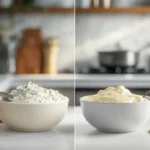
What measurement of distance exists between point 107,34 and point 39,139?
278 centimetres

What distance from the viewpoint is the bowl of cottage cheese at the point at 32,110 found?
111 centimetres

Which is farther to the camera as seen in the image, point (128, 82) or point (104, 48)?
point (104, 48)

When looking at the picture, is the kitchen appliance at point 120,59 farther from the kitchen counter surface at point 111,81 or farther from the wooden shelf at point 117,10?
the wooden shelf at point 117,10

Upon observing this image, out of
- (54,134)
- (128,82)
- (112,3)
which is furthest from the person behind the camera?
(112,3)

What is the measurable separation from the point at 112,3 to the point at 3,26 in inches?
38.6

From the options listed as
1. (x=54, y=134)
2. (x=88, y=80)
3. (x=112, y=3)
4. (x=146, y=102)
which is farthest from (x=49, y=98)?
(x=112, y=3)

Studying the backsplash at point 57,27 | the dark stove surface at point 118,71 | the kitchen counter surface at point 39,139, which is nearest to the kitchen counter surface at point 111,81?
the dark stove surface at point 118,71

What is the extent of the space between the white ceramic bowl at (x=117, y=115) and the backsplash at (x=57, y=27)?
8.57ft

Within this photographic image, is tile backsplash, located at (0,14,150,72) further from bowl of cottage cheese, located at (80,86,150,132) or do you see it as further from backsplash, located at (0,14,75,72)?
bowl of cottage cheese, located at (80,86,150,132)

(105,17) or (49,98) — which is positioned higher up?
(105,17)

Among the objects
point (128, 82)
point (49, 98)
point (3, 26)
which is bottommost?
point (128, 82)

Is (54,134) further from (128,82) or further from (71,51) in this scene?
(71,51)

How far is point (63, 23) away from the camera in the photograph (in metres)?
3.75

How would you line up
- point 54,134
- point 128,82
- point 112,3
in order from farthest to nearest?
point 112,3 → point 128,82 → point 54,134
